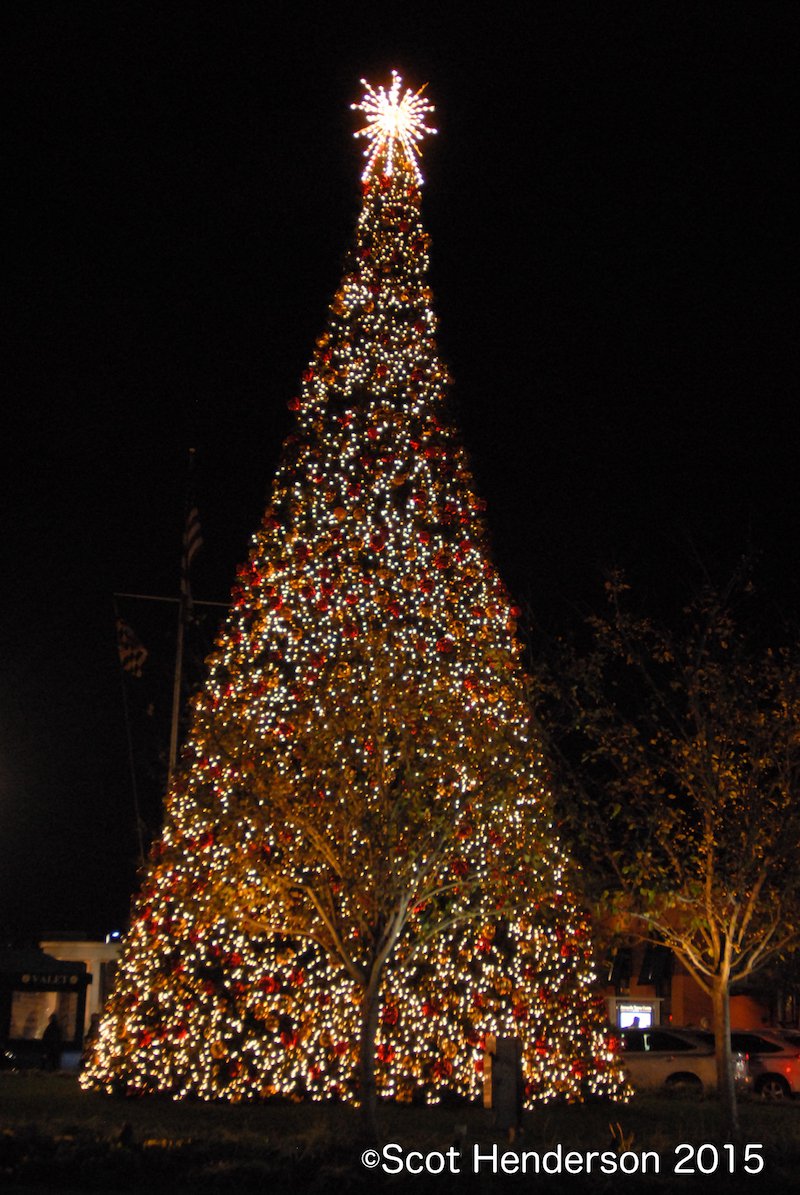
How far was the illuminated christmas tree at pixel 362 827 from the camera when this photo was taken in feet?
42.4

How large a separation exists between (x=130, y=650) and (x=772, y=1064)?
13.0 m

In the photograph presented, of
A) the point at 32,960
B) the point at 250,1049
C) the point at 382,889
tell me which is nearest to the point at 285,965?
the point at 250,1049

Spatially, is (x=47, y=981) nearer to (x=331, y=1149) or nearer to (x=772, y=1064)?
(x=772, y=1064)

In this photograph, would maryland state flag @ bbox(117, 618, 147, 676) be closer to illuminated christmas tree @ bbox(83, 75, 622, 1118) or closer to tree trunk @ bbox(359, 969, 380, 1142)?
illuminated christmas tree @ bbox(83, 75, 622, 1118)

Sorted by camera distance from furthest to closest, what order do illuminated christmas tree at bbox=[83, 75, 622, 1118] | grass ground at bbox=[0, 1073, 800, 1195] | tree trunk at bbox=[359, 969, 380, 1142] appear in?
illuminated christmas tree at bbox=[83, 75, 622, 1118]
tree trunk at bbox=[359, 969, 380, 1142]
grass ground at bbox=[0, 1073, 800, 1195]

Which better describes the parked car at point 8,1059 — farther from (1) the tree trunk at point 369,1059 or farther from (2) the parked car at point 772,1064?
(1) the tree trunk at point 369,1059

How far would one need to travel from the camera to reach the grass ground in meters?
9.52

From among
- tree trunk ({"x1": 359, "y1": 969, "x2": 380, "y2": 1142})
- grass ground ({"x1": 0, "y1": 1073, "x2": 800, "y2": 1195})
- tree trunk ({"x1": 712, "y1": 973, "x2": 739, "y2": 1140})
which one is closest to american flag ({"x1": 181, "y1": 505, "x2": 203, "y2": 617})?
grass ground ({"x1": 0, "y1": 1073, "x2": 800, "y2": 1195})

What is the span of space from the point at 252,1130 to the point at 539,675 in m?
5.76

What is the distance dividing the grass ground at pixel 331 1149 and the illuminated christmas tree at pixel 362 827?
61 centimetres

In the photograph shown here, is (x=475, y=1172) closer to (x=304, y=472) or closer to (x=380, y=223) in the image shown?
(x=304, y=472)

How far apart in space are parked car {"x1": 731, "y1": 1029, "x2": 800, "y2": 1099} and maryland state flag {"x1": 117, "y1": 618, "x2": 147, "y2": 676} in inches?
465

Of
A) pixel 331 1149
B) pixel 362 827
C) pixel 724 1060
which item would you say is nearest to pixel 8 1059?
pixel 362 827

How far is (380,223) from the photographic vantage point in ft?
57.8
